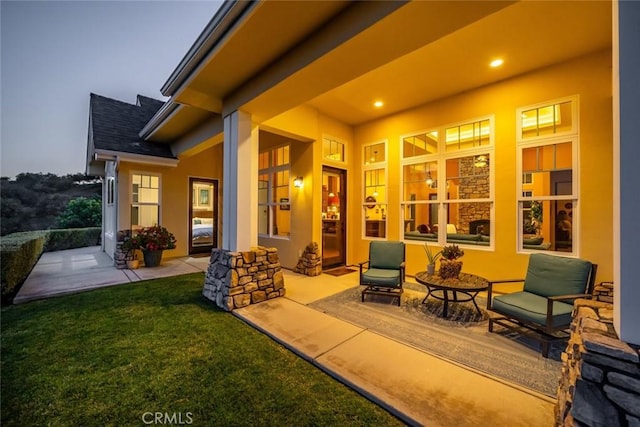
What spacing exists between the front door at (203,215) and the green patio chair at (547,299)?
8229mm

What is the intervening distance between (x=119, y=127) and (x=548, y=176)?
10180 mm

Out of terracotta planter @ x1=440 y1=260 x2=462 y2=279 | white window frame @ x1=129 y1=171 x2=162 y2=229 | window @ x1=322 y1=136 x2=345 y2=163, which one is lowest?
terracotta planter @ x1=440 y1=260 x2=462 y2=279

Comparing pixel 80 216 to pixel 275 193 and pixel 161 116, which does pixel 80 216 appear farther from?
pixel 275 193

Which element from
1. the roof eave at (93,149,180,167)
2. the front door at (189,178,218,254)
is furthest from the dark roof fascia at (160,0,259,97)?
the front door at (189,178,218,254)

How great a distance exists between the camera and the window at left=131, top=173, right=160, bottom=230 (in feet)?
23.2

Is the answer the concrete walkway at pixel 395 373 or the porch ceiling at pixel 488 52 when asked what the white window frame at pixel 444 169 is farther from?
the concrete walkway at pixel 395 373

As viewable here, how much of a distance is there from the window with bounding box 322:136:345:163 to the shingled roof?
4.33 meters

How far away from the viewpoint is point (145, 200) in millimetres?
7281

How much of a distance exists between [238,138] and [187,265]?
4.46 meters

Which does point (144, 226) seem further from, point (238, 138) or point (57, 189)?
point (57, 189)

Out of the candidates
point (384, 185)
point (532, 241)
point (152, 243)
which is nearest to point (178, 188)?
point (152, 243)

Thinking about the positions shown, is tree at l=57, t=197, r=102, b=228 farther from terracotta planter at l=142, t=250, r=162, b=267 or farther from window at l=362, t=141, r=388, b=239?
window at l=362, t=141, r=388, b=239

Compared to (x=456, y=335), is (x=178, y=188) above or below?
above

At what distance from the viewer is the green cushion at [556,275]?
289 cm
